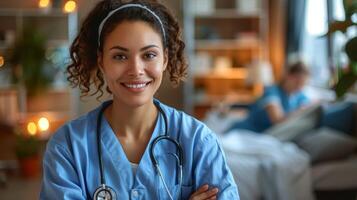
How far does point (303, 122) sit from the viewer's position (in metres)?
3.31

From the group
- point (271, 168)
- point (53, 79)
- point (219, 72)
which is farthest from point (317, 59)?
point (53, 79)

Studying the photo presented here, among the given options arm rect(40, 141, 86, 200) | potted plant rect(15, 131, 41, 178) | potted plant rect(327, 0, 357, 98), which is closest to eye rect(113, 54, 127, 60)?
arm rect(40, 141, 86, 200)

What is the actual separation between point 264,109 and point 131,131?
2586 millimetres

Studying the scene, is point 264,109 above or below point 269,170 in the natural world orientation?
above

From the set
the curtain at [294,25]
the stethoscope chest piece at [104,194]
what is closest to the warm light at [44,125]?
the stethoscope chest piece at [104,194]

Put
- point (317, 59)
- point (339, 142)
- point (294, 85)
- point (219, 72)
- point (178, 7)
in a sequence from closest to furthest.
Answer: point (178, 7)
point (339, 142)
point (294, 85)
point (317, 59)
point (219, 72)

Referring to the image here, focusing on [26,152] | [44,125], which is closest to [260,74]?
[26,152]

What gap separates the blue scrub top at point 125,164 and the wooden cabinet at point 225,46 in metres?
4.03

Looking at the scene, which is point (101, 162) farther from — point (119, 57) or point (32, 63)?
point (32, 63)

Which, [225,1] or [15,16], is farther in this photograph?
[225,1]

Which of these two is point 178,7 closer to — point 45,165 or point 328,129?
point 45,165

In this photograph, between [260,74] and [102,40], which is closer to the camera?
[102,40]

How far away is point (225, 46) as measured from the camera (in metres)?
5.38

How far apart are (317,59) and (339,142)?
2059 mm
